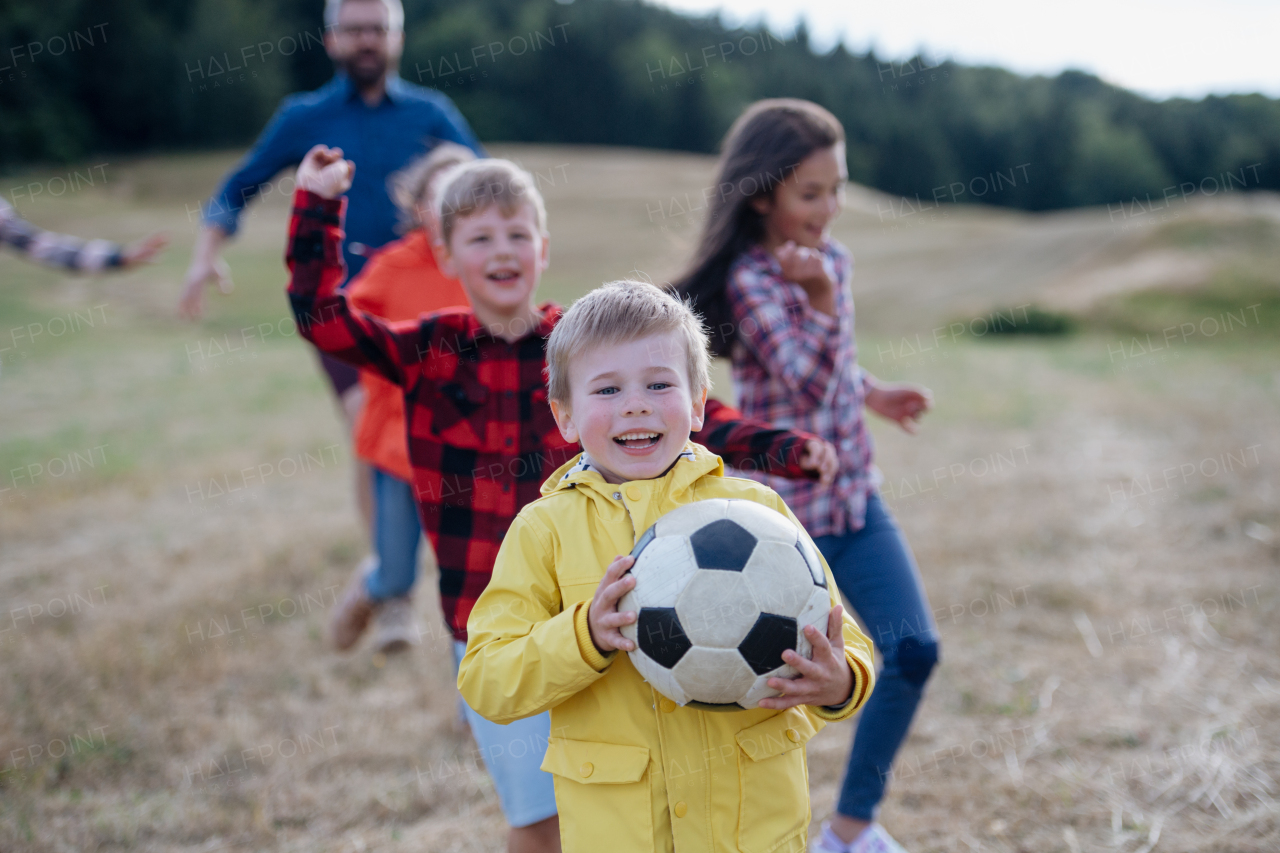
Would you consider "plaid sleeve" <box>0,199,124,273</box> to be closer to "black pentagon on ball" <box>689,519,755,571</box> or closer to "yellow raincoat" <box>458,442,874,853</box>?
"yellow raincoat" <box>458,442,874,853</box>

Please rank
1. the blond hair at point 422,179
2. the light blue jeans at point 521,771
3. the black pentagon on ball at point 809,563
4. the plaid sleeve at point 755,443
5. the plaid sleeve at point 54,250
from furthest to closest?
1. the plaid sleeve at point 54,250
2. the blond hair at point 422,179
3. the plaid sleeve at point 755,443
4. the light blue jeans at point 521,771
5. the black pentagon on ball at point 809,563

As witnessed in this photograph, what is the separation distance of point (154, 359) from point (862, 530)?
51.5ft

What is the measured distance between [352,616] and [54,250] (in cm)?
250

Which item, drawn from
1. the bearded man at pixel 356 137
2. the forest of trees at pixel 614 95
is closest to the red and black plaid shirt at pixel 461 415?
the bearded man at pixel 356 137

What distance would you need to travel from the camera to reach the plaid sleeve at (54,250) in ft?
15.3

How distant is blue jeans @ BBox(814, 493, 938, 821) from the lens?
2.76 meters

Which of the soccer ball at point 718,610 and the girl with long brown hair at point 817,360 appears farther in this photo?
the girl with long brown hair at point 817,360

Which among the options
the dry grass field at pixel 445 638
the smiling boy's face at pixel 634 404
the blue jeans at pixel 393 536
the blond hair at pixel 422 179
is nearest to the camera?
the smiling boy's face at pixel 634 404

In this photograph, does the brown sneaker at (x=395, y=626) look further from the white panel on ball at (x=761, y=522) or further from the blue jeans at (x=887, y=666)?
the white panel on ball at (x=761, y=522)

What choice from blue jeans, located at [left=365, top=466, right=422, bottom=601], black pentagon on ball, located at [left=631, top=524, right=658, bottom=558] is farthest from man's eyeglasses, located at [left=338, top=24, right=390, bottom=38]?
black pentagon on ball, located at [left=631, top=524, right=658, bottom=558]

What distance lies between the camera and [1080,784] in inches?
132

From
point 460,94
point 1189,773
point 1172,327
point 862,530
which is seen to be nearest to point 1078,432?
point 1189,773

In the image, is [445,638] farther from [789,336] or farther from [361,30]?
[361,30]

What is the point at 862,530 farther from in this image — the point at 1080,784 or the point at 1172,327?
the point at 1172,327
